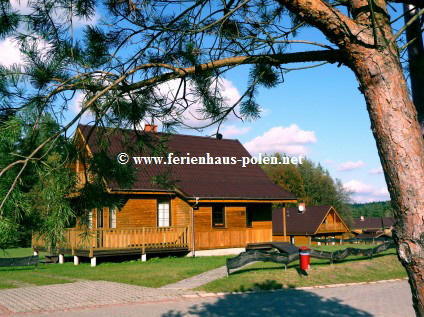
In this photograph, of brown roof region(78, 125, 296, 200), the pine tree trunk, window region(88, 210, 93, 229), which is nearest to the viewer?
the pine tree trunk

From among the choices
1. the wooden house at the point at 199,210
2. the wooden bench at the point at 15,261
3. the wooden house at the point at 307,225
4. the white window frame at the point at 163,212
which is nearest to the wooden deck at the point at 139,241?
the wooden house at the point at 199,210

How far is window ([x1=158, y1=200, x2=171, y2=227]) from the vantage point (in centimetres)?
2472

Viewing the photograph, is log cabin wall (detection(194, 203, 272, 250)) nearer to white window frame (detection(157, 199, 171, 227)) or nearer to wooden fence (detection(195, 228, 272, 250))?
wooden fence (detection(195, 228, 272, 250))

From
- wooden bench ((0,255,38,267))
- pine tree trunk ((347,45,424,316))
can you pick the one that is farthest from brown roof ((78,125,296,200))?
pine tree trunk ((347,45,424,316))

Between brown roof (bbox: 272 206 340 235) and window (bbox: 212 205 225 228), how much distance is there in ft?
68.9

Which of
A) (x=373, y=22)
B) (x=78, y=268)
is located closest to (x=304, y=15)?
(x=373, y=22)

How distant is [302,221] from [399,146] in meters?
45.7

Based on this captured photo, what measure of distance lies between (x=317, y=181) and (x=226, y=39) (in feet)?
241

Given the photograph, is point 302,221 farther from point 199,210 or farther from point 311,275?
point 311,275

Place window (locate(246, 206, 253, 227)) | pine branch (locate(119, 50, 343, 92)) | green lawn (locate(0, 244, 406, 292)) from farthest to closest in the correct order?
window (locate(246, 206, 253, 227)) → green lawn (locate(0, 244, 406, 292)) → pine branch (locate(119, 50, 343, 92))

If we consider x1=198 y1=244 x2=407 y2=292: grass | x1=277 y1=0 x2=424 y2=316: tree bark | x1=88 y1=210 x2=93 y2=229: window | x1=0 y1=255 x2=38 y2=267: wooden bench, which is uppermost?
x1=277 y1=0 x2=424 y2=316: tree bark

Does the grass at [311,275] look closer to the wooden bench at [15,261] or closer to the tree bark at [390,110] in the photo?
the wooden bench at [15,261]

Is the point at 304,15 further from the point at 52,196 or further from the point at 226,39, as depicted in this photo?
the point at 52,196

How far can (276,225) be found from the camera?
46.7 metres
